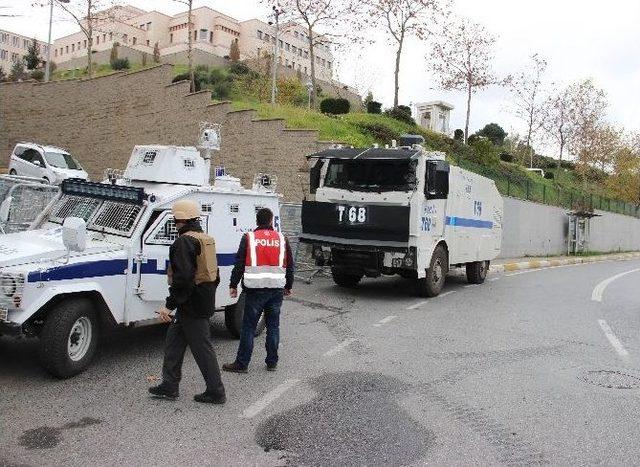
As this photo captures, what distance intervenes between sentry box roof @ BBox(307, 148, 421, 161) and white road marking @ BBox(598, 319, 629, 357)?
444 centimetres

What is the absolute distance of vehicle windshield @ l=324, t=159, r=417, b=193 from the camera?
12.1 meters

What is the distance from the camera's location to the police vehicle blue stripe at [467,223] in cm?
1339

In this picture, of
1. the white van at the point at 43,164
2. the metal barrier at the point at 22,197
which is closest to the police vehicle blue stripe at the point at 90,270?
the metal barrier at the point at 22,197

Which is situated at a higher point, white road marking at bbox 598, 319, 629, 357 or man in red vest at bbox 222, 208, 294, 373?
man in red vest at bbox 222, 208, 294, 373

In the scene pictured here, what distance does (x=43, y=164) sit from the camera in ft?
73.8

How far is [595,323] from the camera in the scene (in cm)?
1043

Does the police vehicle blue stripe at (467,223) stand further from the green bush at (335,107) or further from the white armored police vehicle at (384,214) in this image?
the green bush at (335,107)

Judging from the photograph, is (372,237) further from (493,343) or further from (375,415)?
(375,415)

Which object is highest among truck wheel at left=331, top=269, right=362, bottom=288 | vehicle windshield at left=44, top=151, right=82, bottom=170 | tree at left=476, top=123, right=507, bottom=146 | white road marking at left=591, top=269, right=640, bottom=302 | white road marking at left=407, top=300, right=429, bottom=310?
tree at left=476, top=123, right=507, bottom=146

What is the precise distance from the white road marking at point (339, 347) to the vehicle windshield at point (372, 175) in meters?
4.52

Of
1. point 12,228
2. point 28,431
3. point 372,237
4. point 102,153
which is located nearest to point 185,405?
point 28,431

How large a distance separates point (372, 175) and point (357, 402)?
7.27 meters

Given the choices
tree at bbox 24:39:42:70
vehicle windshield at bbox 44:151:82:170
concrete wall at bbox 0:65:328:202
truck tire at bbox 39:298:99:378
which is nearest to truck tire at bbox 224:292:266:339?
truck tire at bbox 39:298:99:378

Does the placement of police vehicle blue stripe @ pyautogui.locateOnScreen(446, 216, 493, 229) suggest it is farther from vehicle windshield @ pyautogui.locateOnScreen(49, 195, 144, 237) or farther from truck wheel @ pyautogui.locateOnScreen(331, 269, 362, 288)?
vehicle windshield @ pyautogui.locateOnScreen(49, 195, 144, 237)
